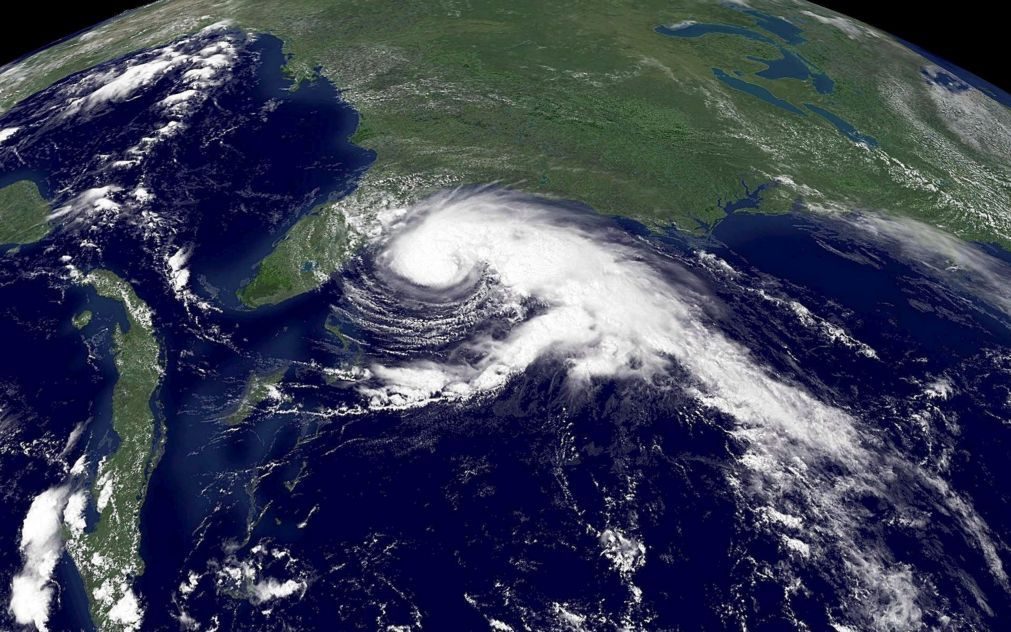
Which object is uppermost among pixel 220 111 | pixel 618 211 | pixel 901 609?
pixel 220 111

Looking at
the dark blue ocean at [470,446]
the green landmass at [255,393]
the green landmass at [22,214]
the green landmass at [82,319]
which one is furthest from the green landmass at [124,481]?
the green landmass at [22,214]

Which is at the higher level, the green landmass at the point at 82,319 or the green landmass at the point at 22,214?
the green landmass at the point at 22,214

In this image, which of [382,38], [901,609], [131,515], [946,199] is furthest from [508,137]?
[901,609]

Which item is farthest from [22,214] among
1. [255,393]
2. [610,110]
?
[610,110]

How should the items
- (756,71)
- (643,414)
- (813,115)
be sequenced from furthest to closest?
(756,71) → (813,115) → (643,414)

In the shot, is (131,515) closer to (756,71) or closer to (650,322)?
(650,322)

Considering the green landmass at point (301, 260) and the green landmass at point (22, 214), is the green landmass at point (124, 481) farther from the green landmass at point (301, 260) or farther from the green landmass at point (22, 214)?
the green landmass at point (22, 214)

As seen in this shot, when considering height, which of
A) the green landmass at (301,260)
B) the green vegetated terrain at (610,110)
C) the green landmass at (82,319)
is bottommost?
the green landmass at (82,319)
